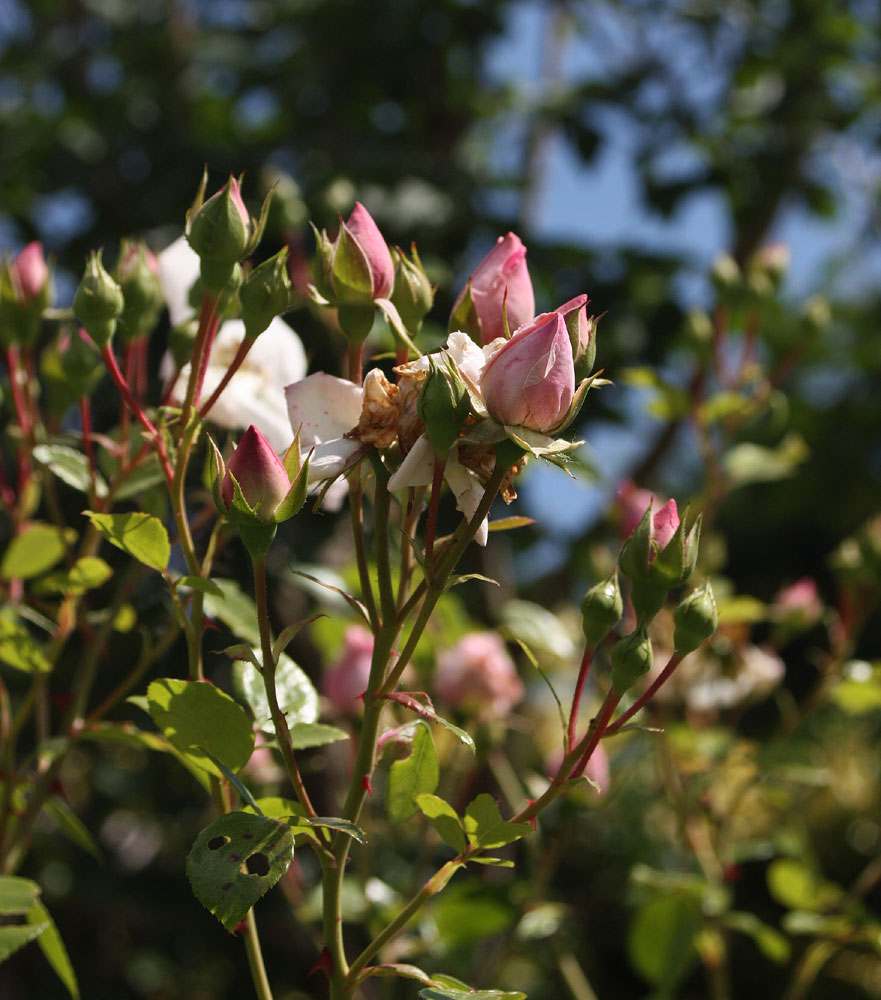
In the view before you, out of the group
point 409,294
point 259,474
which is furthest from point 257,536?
point 409,294

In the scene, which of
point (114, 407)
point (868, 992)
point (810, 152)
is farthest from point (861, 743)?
point (114, 407)

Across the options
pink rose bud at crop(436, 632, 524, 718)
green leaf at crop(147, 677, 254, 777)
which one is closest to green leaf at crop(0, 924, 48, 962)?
green leaf at crop(147, 677, 254, 777)

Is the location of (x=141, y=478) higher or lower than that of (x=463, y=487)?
lower

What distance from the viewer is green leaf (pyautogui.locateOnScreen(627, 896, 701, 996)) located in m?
0.82

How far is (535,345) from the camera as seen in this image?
1.03 feet

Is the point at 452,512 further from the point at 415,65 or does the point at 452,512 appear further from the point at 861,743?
the point at 861,743

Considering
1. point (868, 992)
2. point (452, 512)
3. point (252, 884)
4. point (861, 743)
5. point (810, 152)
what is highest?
point (252, 884)

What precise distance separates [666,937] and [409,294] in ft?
2.13

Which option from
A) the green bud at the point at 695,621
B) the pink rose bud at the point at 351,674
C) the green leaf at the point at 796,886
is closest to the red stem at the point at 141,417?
the green bud at the point at 695,621

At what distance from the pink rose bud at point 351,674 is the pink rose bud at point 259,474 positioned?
0.41 meters

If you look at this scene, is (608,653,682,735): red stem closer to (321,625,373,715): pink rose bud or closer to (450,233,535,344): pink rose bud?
(450,233,535,344): pink rose bud

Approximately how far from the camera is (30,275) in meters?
0.56

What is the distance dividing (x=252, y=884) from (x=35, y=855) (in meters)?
1.25

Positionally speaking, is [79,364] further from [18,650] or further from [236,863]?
[236,863]
